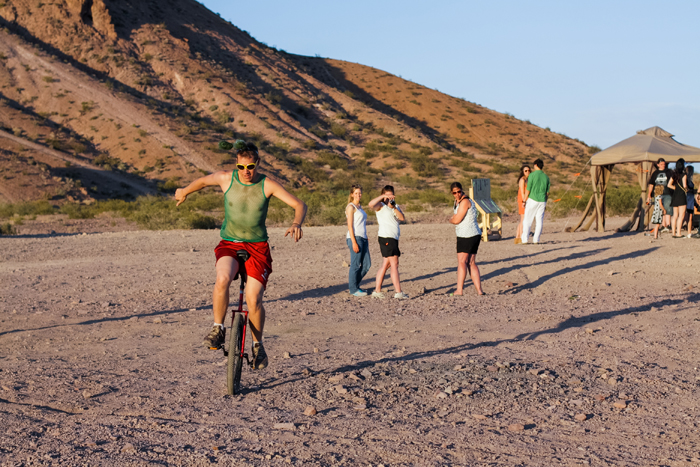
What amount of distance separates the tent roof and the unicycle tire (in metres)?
14.3

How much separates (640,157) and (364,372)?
13.6 meters

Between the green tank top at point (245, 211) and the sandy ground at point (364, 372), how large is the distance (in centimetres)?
119

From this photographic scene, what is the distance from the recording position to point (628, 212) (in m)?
25.2

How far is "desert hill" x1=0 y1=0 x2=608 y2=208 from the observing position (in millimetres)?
40594

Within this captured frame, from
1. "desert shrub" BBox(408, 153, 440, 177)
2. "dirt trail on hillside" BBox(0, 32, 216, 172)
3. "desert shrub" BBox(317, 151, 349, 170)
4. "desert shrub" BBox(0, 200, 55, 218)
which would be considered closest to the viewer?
"desert shrub" BBox(0, 200, 55, 218)

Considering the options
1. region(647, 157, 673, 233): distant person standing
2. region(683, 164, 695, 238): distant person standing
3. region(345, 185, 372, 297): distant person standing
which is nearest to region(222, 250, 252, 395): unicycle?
region(345, 185, 372, 297): distant person standing

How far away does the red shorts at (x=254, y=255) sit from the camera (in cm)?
504

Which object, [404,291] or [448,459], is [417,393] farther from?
[404,291]

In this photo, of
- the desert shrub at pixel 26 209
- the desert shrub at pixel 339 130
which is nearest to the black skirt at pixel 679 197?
the desert shrub at pixel 26 209

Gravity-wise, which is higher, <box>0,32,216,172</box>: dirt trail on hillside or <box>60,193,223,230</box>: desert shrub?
<box>0,32,216,172</box>: dirt trail on hillside

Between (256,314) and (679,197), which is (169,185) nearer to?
(679,197)

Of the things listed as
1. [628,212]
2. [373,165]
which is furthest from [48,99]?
[628,212]

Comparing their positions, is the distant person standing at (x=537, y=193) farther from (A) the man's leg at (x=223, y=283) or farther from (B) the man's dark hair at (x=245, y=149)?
(A) the man's leg at (x=223, y=283)

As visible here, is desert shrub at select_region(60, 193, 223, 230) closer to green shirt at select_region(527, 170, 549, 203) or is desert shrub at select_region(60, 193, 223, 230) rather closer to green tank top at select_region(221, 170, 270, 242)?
green shirt at select_region(527, 170, 549, 203)
